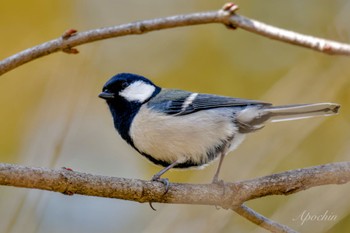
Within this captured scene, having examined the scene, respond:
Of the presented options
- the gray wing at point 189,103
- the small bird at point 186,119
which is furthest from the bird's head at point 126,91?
the gray wing at point 189,103

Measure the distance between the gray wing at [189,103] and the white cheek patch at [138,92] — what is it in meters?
0.10

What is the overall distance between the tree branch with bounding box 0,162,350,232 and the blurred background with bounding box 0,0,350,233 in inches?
4.9

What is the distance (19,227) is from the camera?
2.73 meters

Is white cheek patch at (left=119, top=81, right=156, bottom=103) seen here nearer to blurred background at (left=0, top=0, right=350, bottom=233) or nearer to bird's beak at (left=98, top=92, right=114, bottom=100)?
bird's beak at (left=98, top=92, right=114, bottom=100)

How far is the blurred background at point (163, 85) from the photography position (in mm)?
3260

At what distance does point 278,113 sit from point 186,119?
0.61 m

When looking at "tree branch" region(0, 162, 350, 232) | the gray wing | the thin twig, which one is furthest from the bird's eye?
the thin twig

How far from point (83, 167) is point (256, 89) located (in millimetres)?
2042

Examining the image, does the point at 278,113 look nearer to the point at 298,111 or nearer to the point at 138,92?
the point at 298,111

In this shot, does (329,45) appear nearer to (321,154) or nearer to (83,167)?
(321,154)

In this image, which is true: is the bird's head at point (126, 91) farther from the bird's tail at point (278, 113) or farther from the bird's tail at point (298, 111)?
the bird's tail at point (298, 111)

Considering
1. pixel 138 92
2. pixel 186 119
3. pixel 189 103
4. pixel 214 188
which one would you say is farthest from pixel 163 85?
pixel 214 188

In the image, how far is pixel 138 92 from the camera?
12.4 ft

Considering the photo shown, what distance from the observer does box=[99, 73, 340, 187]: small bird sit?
3305 millimetres
